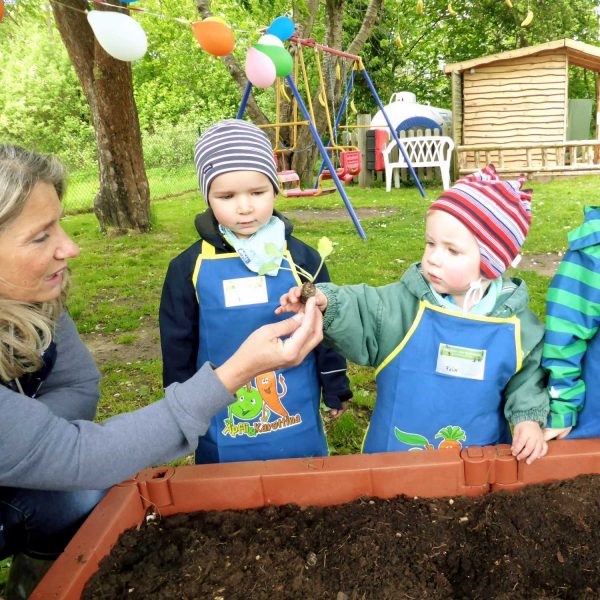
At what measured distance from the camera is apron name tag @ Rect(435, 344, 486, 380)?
1600mm

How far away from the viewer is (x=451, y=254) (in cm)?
156

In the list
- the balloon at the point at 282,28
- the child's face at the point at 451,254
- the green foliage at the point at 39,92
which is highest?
the green foliage at the point at 39,92

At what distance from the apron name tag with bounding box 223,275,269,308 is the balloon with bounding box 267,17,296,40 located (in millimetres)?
3943

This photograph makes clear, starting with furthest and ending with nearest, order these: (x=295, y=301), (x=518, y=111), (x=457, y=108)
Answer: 1. (x=457, y=108)
2. (x=518, y=111)
3. (x=295, y=301)

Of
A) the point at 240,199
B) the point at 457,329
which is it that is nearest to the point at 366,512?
the point at 457,329

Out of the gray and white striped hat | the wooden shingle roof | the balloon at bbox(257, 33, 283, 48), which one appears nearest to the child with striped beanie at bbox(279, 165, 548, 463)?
the gray and white striped hat

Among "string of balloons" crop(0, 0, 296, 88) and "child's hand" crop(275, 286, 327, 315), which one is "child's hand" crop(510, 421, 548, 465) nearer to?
"child's hand" crop(275, 286, 327, 315)

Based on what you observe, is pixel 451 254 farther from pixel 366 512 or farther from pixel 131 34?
pixel 131 34

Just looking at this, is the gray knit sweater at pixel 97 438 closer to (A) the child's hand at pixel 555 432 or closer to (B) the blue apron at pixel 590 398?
(A) the child's hand at pixel 555 432

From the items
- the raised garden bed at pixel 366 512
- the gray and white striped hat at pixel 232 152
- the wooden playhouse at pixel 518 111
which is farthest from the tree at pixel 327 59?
the raised garden bed at pixel 366 512

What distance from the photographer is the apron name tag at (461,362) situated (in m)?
1.60

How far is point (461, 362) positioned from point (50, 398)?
47.3 inches

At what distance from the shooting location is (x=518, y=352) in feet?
5.21

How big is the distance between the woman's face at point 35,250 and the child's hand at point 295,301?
55 centimetres
